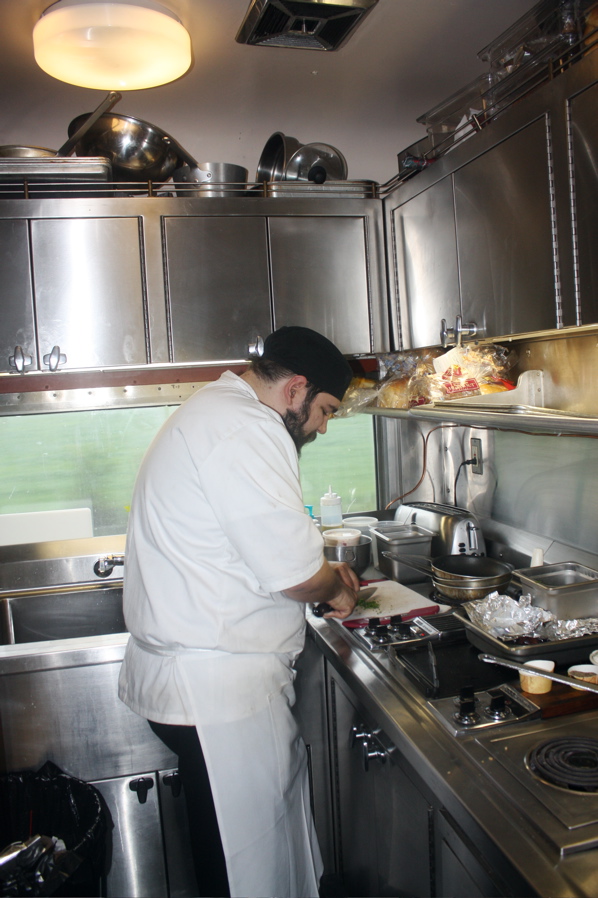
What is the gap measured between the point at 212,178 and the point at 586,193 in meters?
1.36

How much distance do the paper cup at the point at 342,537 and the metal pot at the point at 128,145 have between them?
134cm

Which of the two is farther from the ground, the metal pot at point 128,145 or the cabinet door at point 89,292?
the metal pot at point 128,145

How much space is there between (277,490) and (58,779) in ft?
3.60

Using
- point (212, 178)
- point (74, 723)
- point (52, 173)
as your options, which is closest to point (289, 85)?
point (212, 178)

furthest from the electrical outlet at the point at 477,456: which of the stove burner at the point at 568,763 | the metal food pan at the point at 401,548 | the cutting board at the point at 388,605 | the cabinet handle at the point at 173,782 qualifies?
the cabinet handle at the point at 173,782

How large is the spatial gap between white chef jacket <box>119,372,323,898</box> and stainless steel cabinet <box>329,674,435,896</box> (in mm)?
175

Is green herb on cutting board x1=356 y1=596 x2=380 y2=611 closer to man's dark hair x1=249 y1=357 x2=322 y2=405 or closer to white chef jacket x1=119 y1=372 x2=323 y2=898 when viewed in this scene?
white chef jacket x1=119 y1=372 x2=323 y2=898

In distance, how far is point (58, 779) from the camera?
5.99 feet

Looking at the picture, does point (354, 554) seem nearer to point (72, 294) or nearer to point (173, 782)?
point (173, 782)

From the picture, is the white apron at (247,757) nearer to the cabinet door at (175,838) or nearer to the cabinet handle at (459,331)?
the cabinet door at (175,838)

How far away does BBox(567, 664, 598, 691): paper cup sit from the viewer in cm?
130

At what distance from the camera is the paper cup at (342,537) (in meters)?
2.26

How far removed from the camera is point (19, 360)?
2.12 m

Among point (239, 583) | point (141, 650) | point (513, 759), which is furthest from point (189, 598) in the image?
point (513, 759)
